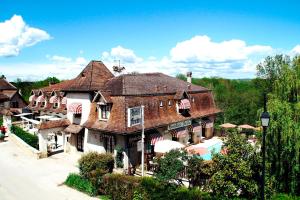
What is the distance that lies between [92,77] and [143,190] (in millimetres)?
17851

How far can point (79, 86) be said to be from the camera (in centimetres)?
3447

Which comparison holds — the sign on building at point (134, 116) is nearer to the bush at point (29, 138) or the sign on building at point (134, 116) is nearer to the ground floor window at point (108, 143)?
the ground floor window at point (108, 143)

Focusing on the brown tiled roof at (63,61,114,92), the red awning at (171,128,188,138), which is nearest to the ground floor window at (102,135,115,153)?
the brown tiled roof at (63,61,114,92)

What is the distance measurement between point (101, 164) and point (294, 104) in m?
15.2

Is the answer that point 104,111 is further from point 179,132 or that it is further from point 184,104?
point 184,104

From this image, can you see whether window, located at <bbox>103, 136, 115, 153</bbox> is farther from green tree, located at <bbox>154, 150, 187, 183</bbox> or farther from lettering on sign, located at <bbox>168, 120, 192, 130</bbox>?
green tree, located at <bbox>154, 150, 187, 183</bbox>

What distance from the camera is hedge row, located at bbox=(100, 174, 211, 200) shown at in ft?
59.3

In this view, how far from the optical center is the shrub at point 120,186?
20719 millimetres

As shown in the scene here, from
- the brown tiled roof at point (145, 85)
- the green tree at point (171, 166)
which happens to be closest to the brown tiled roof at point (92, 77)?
the brown tiled roof at point (145, 85)

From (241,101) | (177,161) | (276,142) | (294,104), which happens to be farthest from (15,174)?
(241,101)

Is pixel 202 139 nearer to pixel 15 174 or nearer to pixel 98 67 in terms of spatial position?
pixel 98 67

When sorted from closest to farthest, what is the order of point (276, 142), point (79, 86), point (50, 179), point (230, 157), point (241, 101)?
point (230, 157) < point (276, 142) < point (50, 179) < point (79, 86) < point (241, 101)

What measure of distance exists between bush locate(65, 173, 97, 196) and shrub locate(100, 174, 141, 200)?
1.02 meters

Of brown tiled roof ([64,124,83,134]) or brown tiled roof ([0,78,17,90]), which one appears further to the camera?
brown tiled roof ([0,78,17,90])
